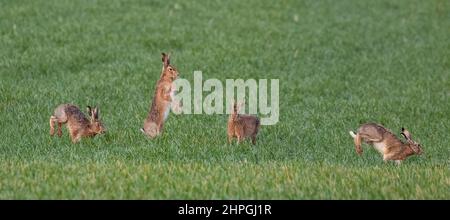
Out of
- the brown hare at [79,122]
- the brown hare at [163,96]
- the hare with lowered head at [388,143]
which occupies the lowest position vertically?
the hare with lowered head at [388,143]

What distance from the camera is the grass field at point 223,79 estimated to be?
393 inches

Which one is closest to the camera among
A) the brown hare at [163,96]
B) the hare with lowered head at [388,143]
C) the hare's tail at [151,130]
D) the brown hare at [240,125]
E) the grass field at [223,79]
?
A: the grass field at [223,79]

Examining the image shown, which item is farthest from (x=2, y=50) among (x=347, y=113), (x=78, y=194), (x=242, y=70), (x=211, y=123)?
(x=78, y=194)

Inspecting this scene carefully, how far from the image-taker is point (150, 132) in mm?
12734

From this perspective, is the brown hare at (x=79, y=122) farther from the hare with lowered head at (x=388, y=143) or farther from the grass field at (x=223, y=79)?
the hare with lowered head at (x=388, y=143)

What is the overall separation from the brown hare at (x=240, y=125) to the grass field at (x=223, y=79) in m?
0.19

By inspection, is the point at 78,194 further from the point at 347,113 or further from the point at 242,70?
the point at 242,70

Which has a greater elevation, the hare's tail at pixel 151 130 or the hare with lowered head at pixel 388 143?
the hare's tail at pixel 151 130

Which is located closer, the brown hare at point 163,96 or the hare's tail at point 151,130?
the brown hare at point 163,96

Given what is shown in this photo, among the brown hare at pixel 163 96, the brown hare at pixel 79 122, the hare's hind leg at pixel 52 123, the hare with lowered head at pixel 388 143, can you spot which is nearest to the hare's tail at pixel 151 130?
the brown hare at pixel 163 96

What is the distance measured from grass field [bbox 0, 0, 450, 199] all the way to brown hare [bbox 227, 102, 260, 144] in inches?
7.5
